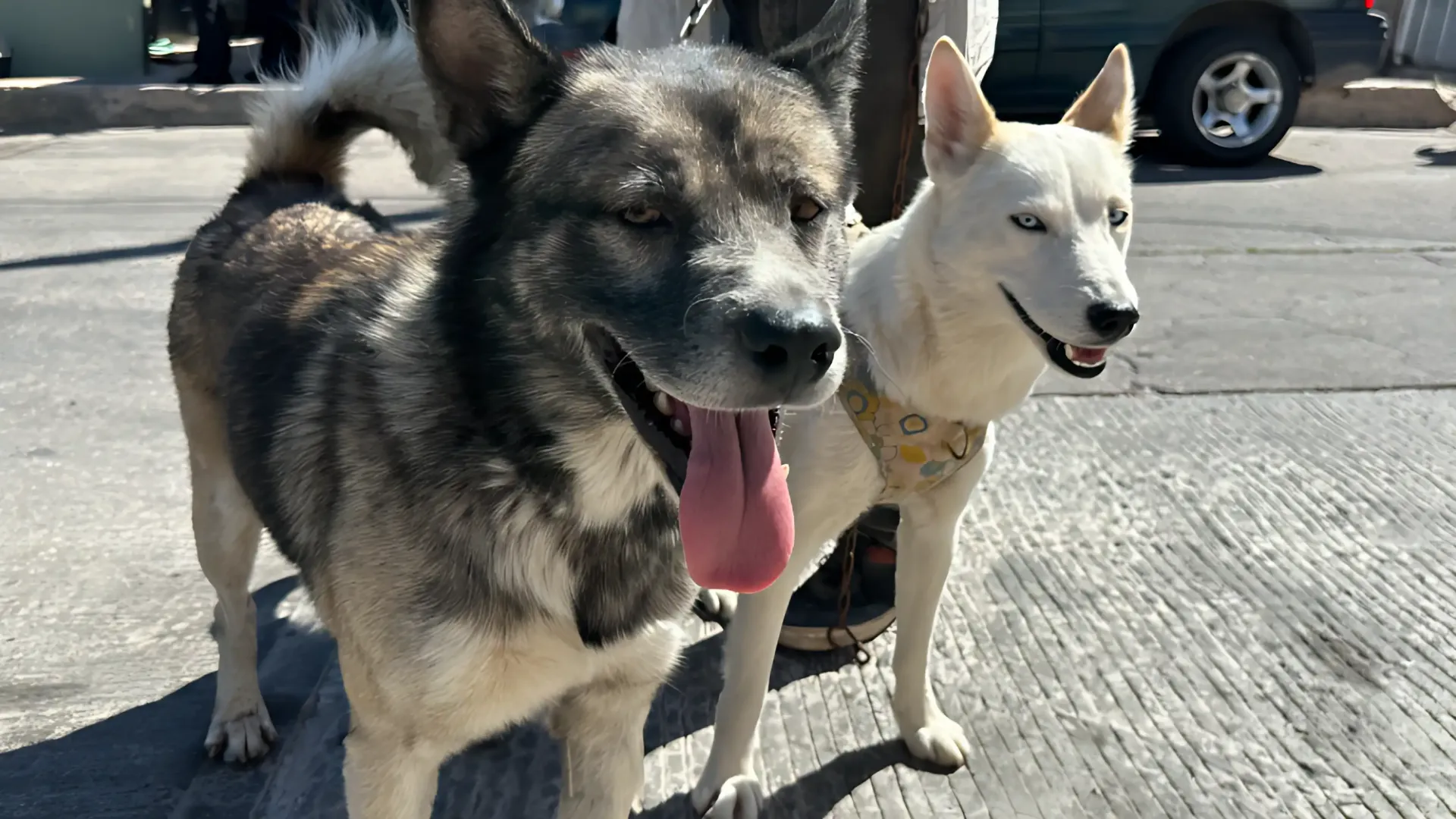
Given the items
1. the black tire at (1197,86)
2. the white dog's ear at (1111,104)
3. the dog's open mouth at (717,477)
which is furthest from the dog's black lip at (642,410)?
the black tire at (1197,86)

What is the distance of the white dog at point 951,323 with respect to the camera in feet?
7.66

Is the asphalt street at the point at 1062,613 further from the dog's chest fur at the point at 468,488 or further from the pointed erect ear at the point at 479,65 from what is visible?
the pointed erect ear at the point at 479,65

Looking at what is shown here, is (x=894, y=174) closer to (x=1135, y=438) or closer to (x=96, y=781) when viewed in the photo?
(x=1135, y=438)

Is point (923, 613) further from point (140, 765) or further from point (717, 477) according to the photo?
point (140, 765)

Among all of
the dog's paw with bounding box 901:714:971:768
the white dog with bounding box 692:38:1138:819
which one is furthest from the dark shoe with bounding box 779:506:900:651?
the white dog with bounding box 692:38:1138:819

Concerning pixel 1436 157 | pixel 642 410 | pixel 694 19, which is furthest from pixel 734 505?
pixel 1436 157

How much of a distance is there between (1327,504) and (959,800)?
2146mm

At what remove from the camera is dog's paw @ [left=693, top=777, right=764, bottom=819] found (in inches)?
100

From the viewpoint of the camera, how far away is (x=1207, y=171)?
9258 mm

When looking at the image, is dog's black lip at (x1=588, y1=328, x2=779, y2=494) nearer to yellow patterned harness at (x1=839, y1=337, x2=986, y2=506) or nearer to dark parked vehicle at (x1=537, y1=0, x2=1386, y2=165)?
yellow patterned harness at (x1=839, y1=337, x2=986, y2=506)

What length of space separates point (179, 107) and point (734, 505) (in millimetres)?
11480

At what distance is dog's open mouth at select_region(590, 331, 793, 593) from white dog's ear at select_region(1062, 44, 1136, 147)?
4.26 feet

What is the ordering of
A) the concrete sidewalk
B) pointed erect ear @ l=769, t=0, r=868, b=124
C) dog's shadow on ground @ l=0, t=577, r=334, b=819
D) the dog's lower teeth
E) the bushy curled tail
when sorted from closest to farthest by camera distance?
pointed erect ear @ l=769, t=0, r=868, b=124
the dog's lower teeth
dog's shadow on ground @ l=0, t=577, r=334, b=819
the bushy curled tail
the concrete sidewalk

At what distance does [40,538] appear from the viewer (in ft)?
12.1
